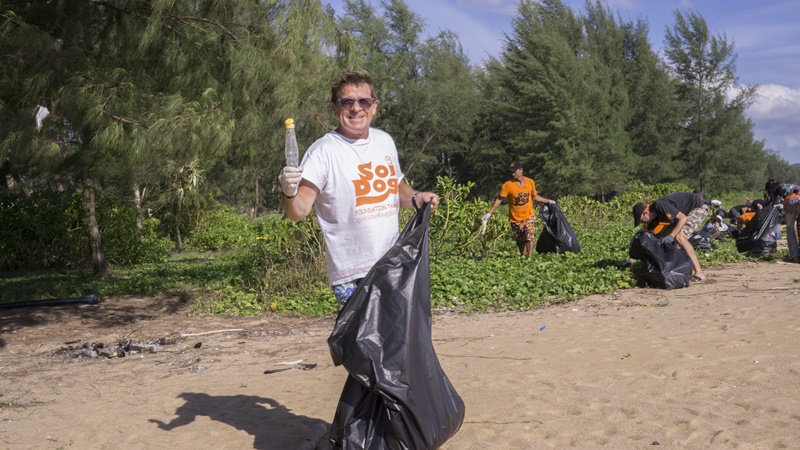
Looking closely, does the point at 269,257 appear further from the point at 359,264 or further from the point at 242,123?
the point at 359,264

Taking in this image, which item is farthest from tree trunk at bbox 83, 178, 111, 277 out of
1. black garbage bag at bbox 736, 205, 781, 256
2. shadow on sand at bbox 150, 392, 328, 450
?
black garbage bag at bbox 736, 205, 781, 256

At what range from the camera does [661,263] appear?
902 cm

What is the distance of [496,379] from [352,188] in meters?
2.31

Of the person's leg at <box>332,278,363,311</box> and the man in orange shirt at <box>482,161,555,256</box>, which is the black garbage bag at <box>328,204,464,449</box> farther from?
the man in orange shirt at <box>482,161,555,256</box>

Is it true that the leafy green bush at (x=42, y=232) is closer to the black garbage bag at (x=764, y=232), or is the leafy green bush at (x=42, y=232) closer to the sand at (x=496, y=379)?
the sand at (x=496, y=379)

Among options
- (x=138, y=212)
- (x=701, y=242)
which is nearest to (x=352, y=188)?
(x=701, y=242)

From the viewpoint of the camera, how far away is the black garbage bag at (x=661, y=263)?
29.6ft

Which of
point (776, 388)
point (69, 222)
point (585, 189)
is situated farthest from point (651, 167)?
point (776, 388)

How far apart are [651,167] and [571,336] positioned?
32.6 meters

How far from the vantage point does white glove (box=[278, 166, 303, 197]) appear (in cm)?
323

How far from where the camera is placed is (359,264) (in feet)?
12.1

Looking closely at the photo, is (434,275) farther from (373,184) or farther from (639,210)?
(373,184)

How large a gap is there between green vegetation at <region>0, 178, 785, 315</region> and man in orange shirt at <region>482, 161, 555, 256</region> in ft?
1.03

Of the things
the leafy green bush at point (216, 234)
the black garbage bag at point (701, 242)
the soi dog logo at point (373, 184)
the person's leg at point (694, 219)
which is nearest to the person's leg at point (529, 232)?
the person's leg at point (694, 219)
